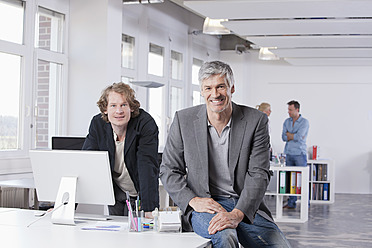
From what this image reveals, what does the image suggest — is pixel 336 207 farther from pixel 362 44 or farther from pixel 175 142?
pixel 175 142

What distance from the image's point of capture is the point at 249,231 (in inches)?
134

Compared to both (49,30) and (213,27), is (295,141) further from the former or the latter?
(49,30)

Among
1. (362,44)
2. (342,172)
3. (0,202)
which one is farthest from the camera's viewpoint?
(342,172)

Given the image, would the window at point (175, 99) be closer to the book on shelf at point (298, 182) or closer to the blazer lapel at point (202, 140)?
the book on shelf at point (298, 182)

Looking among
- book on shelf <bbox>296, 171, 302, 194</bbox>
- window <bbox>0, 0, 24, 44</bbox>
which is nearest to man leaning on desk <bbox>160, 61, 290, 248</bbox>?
window <bbox>0, 0, 24, 44</bbox>

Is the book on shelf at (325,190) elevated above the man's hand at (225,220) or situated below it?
below

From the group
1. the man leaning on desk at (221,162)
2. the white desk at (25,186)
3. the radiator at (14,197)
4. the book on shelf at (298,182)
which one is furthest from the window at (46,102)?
the man leaning on desk at (221,162)

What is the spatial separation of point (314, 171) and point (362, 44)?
2828 mm

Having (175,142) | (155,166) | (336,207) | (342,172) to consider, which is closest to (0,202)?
(155,166)

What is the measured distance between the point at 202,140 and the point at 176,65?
27.3ft

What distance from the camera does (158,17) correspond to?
10.5 m

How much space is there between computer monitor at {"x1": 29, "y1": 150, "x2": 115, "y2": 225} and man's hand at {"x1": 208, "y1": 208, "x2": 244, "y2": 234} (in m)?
0.73

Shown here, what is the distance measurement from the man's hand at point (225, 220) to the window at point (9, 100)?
14.3 feet

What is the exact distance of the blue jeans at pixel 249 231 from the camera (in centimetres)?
321
